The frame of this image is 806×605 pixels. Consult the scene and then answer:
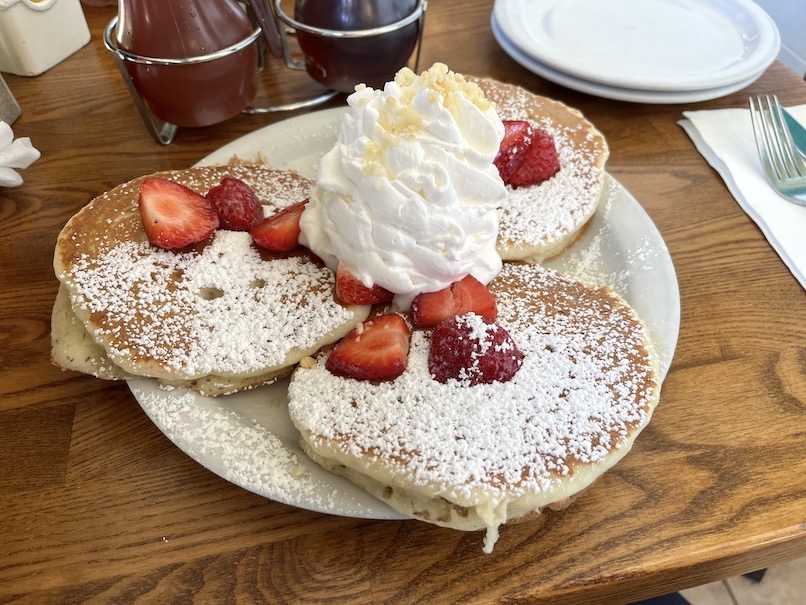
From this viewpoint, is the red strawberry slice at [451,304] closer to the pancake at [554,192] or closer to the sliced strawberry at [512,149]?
the pancake at [554,192]

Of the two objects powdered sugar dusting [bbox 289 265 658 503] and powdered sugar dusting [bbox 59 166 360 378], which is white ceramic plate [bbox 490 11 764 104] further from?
powdered sugar dusting [bbox 59 166 360 378]

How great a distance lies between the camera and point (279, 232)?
106 centimetres

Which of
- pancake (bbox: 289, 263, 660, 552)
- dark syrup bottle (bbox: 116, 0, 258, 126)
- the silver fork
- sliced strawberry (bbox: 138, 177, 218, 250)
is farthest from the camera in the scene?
the silver fork

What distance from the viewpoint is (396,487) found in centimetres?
83

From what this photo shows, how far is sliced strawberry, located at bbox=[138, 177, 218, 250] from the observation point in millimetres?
1049

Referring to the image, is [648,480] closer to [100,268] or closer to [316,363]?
[316,363]

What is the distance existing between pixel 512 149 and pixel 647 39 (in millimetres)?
787

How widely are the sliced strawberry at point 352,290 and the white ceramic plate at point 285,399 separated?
171 mm

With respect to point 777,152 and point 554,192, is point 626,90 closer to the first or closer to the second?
point 777,152

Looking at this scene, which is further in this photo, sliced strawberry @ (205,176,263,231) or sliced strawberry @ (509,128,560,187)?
sliced strawberry @ (509,128,560,187)

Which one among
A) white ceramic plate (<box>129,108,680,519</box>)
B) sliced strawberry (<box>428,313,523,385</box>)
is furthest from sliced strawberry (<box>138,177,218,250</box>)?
sliced strawberry (<box>428,313,523,385</box>)

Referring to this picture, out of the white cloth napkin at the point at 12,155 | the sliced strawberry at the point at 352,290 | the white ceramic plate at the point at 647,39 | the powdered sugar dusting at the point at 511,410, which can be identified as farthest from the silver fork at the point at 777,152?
the white cloth napkin at the point at 12,155

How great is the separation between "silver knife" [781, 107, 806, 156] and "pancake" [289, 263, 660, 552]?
2.59 ft

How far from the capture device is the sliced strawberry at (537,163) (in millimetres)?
1217
